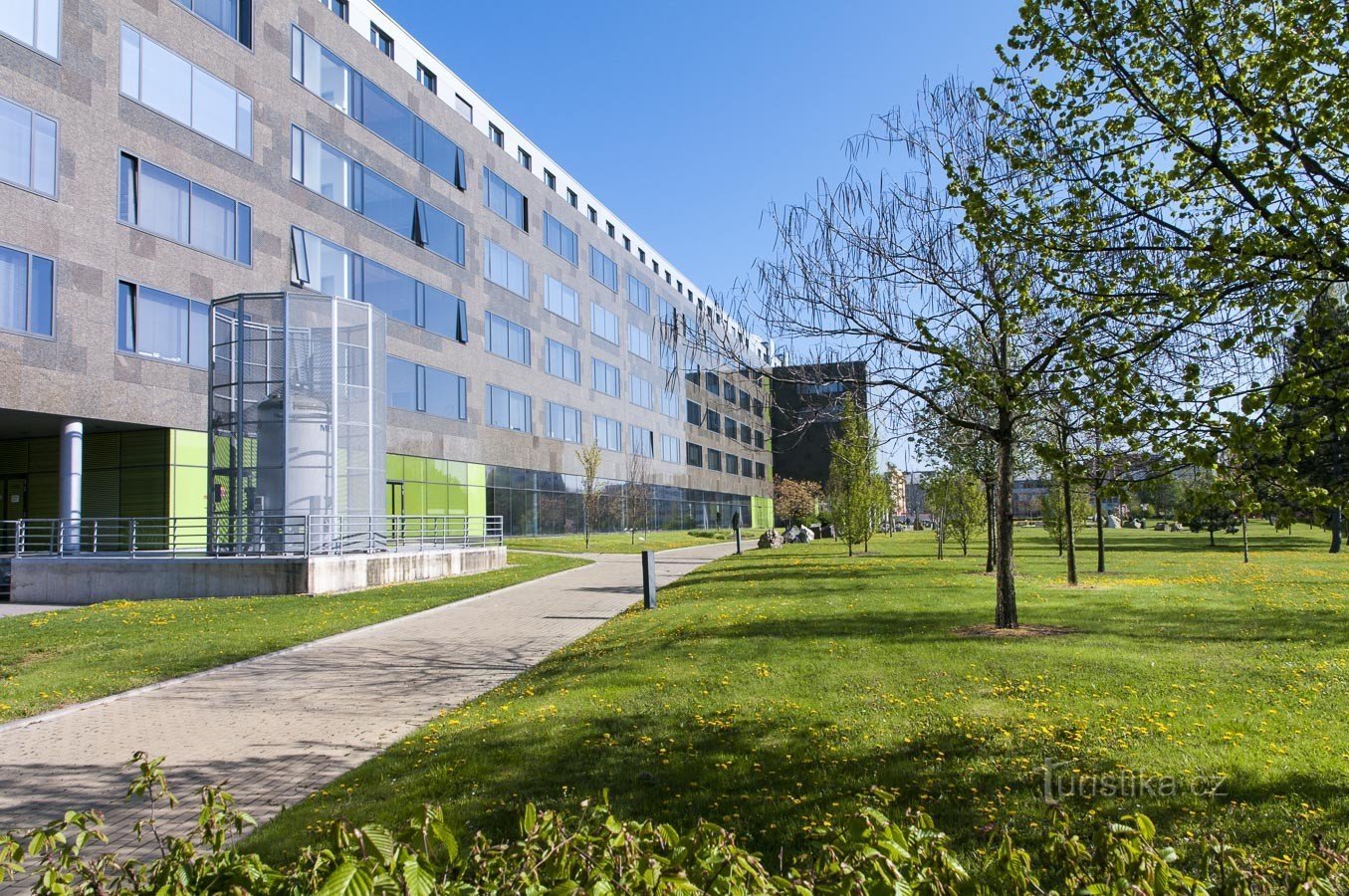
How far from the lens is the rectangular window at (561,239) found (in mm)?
47816

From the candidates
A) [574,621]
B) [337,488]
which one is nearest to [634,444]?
[337,488]

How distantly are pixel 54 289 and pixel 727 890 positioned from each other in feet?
82.5

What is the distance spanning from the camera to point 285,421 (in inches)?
820

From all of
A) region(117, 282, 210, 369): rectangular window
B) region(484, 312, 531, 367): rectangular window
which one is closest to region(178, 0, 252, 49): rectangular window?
region(117, 282, 210, 369): rectangular window

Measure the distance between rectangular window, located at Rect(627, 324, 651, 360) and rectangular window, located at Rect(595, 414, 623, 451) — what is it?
6.25m

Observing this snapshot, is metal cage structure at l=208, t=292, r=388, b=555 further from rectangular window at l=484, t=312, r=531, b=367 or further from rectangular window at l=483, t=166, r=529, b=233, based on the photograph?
rectangular window at l=483, t=166, r=529, b=233

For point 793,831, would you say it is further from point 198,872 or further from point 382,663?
point 382,663

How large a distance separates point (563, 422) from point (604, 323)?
31.9 feet

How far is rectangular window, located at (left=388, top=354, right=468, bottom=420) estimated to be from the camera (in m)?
33.7

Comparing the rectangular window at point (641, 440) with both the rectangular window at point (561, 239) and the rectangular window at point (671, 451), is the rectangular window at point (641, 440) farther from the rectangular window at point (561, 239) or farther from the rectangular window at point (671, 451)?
the rectangular window at point (561, 239)

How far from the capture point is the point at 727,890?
209 centimetres
